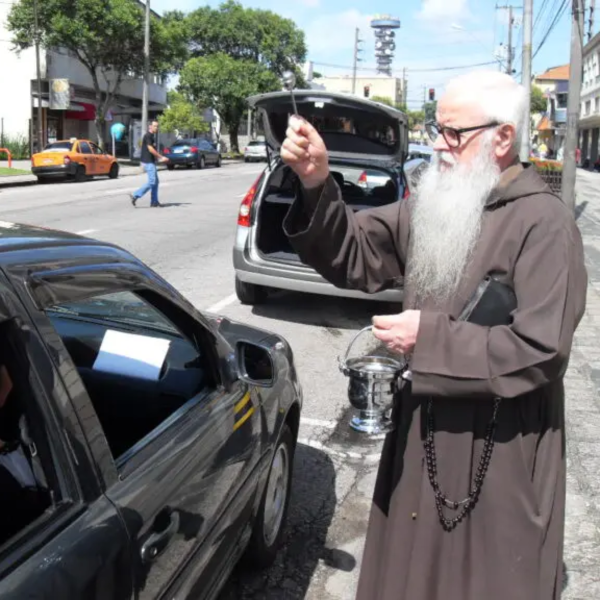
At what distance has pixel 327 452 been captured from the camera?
4.45 metres

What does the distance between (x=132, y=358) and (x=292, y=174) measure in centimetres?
419

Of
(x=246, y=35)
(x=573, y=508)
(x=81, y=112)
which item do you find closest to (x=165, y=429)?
(x=573, y=508)

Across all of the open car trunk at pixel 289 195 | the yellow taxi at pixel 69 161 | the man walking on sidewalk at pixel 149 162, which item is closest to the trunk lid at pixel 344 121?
the open car trunk at pixel 289 195

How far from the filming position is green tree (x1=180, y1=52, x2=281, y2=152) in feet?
163

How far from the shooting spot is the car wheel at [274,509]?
10.1 ft

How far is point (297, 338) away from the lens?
22.4ft

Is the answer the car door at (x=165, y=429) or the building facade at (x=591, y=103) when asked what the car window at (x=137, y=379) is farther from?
the building facade at (x=591, y=103)

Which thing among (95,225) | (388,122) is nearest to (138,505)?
(388,122)

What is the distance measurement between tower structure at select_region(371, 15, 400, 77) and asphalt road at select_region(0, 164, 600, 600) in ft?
604

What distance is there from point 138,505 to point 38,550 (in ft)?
1.20

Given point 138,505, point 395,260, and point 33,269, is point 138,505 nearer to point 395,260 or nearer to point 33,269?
point 33,269

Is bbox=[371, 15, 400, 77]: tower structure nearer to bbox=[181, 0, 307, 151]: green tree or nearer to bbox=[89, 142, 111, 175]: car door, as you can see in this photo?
bbox=[181, 0, 307, 151]: green tree

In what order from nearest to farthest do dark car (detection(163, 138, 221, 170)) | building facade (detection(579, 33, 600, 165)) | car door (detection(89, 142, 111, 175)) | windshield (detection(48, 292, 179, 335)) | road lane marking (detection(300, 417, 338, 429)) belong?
windshield (detection(48, 292, 179, 335)), road lane marking (detection(300, 417, 338, 429)), car door (detection(89, 142, 111, 175)), dark car (detection(163, 138, 221, 170)), building facade (detection(579, 33, 600, 165))

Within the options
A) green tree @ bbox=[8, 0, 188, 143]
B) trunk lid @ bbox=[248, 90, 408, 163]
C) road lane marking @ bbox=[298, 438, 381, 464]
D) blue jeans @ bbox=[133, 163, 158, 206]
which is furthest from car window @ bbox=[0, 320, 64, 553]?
green tree @ bbox=[8, 0, 188, 143]
